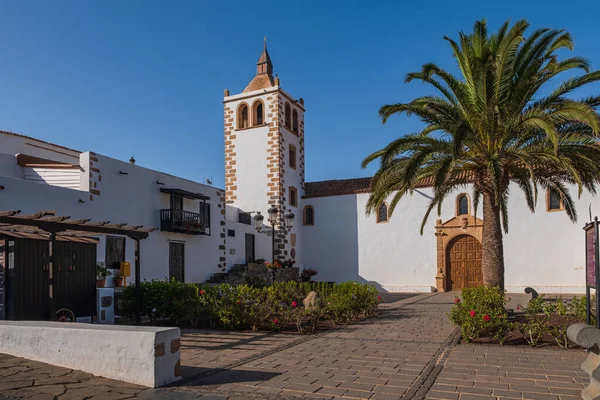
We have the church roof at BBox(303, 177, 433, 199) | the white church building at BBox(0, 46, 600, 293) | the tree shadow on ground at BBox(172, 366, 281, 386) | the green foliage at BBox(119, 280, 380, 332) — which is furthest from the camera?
the church roof at BBox(303, 177, 433, 199)

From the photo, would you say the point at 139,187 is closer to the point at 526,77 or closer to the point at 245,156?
the point at 245,156

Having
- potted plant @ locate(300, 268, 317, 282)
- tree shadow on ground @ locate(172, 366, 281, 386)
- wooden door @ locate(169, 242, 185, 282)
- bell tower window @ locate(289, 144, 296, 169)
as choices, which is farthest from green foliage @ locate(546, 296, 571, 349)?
bell tower window @ locate(289, 144, 296, 169)

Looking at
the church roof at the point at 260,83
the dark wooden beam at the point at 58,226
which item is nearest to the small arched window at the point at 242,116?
the church roof at the point at 260,83

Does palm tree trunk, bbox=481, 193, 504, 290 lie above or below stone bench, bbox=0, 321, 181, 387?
above

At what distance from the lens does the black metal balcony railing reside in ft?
59.9

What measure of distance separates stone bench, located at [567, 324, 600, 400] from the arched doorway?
19.0 metres

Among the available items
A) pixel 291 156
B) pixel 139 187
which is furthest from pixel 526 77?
pixel 291 156

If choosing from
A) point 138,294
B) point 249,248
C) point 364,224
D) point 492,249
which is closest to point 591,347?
point 492,249

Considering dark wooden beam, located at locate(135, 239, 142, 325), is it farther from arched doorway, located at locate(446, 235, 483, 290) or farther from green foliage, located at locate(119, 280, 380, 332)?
arched doorway, located at locate(446, 235, 483, 290)

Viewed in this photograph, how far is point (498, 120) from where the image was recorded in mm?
10789

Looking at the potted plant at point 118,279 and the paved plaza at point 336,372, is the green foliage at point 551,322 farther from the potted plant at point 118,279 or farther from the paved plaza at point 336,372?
the potted plant at point 118,279

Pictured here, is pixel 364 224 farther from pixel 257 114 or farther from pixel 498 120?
pixel 498 120

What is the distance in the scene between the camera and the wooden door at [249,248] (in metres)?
24.4

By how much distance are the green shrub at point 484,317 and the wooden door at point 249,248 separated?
16.0 meters
